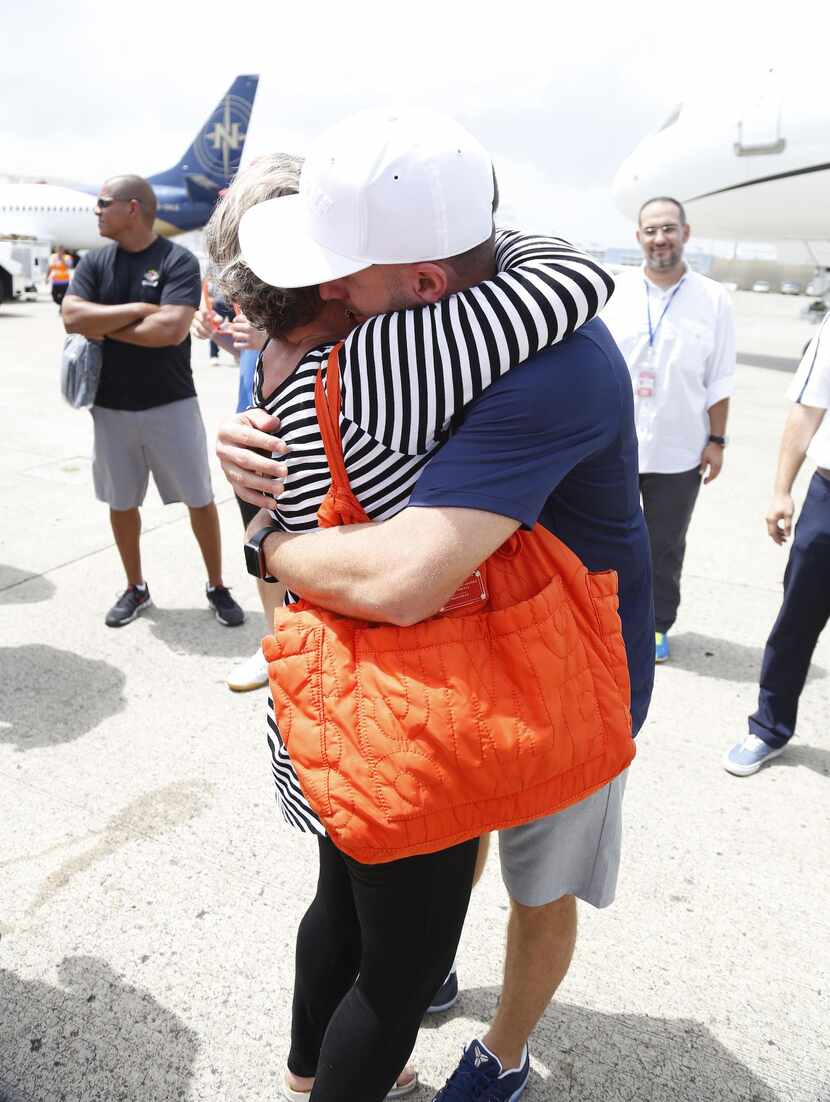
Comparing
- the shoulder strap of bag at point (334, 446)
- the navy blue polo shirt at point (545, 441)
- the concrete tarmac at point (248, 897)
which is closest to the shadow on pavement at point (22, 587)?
the concrete tarmac at point (248, 897)

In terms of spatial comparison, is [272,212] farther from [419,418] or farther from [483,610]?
[483,610]

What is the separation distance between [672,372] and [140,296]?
245 centimetres

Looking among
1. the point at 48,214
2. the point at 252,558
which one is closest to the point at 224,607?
the point at 252,558

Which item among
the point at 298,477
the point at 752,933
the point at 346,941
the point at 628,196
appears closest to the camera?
the point at 298,477

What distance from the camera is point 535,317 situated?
1.09m

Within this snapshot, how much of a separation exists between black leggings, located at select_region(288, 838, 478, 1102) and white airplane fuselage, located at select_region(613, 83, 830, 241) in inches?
600

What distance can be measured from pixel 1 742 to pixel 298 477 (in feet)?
7.84

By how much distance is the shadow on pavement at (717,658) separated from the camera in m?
3.86

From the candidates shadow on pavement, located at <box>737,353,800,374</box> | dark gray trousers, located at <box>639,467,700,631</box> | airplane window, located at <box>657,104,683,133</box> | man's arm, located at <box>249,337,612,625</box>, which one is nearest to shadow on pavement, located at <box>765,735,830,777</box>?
dark gray trousers, located at <box>639,467,700,631</box>

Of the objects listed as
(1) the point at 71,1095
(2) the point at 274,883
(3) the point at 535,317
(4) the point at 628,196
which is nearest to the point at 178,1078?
(1) the point at 71,1095

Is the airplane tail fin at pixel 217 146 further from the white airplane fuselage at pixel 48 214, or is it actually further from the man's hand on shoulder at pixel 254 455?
the man's hand on shoulder at pixel 254 455

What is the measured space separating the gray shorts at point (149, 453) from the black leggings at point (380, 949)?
2889 mm

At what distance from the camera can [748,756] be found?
306cm

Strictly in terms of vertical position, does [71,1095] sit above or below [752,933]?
above
